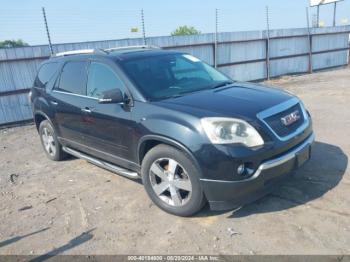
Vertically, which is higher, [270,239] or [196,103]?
[196,103]

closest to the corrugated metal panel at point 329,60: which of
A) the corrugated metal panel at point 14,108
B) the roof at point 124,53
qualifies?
the corrugated metal panel at point 14,108

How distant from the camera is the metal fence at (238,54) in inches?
398

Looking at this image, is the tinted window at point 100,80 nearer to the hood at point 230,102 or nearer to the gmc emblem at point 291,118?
the hood at point 230,102

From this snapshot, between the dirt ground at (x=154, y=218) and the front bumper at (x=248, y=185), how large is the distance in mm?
305

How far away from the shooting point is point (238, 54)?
14.9 meters

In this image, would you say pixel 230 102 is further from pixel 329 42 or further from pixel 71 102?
pixel 329 42

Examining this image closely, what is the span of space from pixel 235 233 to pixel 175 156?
978 mm

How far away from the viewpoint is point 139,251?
3.50m

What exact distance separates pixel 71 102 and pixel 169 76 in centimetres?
160

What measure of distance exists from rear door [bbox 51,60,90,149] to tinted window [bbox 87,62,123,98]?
0.47ft

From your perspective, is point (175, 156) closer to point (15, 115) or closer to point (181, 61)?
point (181, 61)

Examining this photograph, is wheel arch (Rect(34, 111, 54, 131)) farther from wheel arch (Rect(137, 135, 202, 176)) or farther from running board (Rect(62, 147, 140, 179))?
wheel arch (Rect(137, 135, 202, 176))

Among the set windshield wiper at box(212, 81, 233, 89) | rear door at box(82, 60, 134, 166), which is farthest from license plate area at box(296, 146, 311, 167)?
rear door at box(82, 60, 134, 166)

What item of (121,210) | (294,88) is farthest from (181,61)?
(294,88)
